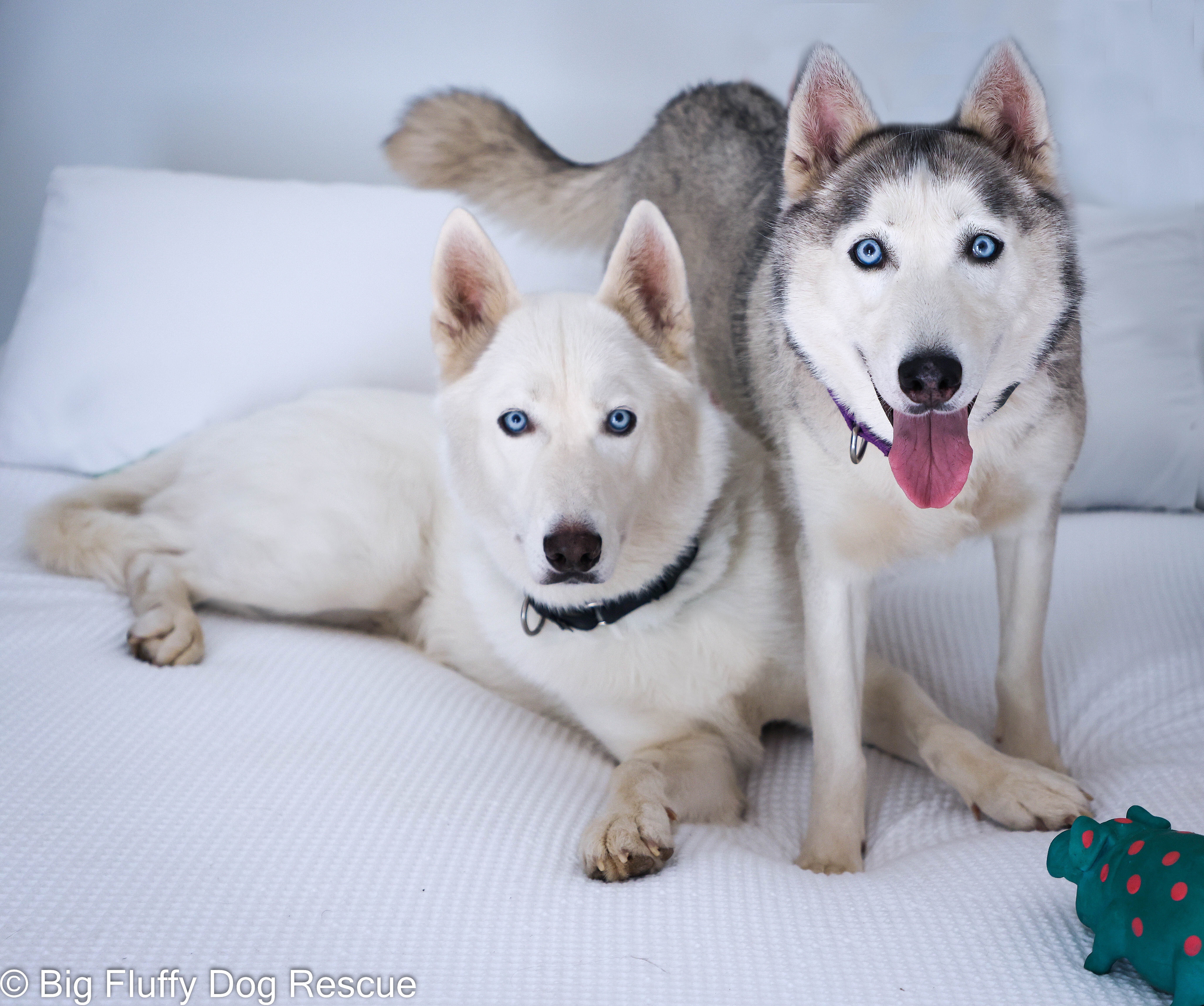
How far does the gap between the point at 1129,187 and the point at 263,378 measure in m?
2.52

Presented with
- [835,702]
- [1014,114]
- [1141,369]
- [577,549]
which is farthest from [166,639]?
[1141,369]

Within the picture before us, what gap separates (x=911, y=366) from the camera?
114 cm

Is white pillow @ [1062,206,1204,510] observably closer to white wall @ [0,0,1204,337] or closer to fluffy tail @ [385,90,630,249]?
white wall @ [0,0,1204,337]

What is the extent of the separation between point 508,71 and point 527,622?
2029 mm

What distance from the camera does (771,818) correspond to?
1.53 m

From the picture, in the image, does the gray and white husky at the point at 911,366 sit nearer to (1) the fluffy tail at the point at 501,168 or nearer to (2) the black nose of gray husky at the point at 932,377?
(2) the black nose of gray husky at the point at 932,377

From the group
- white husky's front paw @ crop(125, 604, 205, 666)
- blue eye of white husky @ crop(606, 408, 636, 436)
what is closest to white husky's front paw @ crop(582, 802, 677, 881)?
blue eye of white husky @ crop(606, 408, 636, 436)

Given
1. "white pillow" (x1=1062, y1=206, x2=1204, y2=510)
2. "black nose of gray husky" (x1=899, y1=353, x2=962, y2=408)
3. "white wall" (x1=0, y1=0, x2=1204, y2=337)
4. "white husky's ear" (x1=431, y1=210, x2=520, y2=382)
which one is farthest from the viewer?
"white wall" (x1=0, y1=0, x2=1204, y2=337)

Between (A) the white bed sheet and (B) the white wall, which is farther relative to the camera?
(B) the white wall

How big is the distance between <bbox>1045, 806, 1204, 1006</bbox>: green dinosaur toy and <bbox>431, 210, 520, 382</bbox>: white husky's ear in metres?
1.12

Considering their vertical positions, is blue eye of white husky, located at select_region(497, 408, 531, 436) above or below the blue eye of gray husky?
below

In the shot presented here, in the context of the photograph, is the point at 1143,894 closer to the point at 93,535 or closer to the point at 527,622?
the point at 527,622

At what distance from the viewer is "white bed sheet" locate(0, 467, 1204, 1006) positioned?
3.27 feet

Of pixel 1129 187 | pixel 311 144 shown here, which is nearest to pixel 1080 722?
pixel 1129 187
